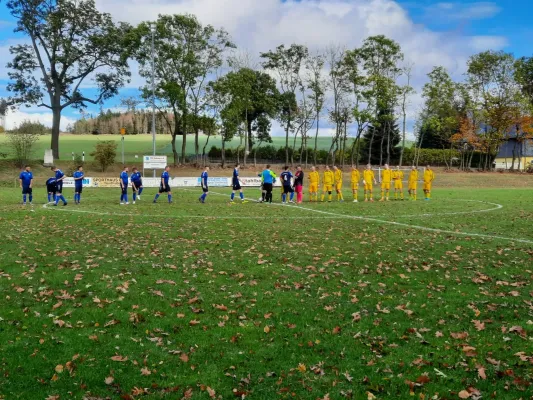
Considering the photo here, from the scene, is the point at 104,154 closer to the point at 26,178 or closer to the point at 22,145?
the point at 22,145

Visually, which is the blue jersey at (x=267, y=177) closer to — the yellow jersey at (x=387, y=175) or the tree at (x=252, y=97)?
the yellow jersey at (x=387, y=175)

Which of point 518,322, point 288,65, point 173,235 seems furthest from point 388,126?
point 518,322

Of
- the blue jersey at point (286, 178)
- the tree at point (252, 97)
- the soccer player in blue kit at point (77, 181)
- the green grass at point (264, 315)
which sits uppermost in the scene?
the tree at point (252, 97)

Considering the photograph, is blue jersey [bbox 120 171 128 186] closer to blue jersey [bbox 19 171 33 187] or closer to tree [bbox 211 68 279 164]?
blue jersey [bbox 19 171 33 187]

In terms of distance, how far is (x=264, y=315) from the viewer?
7.47 meters

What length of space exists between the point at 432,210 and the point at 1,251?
16.8 meters

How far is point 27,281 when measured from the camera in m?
9.03

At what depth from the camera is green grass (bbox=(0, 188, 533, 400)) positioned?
214 inches

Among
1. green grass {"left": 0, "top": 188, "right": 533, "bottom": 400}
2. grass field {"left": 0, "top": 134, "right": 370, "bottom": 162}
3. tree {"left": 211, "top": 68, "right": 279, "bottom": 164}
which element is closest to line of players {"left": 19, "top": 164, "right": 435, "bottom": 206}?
green grass {"left": 0, "top": 188, "right": 533, "bottom": 400}

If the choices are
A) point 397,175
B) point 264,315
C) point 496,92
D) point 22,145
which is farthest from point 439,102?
point 264,315

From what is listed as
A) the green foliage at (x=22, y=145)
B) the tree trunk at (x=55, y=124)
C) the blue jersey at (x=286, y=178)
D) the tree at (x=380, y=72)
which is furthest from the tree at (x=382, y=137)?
the green foliage at (x=22, y=145)

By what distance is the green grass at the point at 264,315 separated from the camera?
5434 mm

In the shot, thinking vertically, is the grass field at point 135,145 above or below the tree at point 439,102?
below

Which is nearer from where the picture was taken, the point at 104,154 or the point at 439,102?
the point at 104,154
